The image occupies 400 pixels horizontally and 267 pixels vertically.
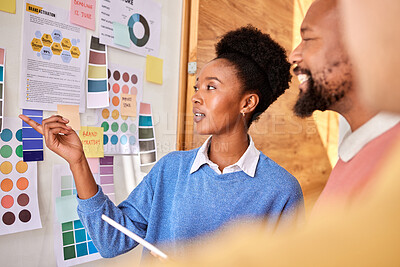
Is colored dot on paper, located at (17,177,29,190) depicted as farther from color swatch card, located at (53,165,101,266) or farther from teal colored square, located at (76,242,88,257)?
teal colored square, located at (76,242,88,257)

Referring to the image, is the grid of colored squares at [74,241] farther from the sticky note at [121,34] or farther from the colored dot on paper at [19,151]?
the sticky note at [121,34]

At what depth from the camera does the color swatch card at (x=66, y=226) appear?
737 mm

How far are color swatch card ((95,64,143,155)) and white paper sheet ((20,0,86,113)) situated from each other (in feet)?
0.26

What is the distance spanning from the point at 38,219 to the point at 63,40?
15.2 inches

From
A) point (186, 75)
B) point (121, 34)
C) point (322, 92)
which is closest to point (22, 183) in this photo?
point (121, 34)

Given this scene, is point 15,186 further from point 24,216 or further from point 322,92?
point 322,92

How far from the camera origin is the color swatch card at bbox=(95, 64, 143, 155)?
841mm

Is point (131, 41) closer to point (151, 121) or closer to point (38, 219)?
point (151, 121)

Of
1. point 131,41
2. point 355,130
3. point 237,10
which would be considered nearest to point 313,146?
point 237,10

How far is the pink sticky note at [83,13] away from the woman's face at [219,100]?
309mm

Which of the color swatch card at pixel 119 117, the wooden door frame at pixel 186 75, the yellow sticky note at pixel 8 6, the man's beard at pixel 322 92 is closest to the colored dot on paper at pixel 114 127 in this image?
the color swatch card at pixel 119 117

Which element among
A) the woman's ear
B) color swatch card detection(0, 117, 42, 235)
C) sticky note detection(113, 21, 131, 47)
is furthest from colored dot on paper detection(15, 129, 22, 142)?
the woman's ear

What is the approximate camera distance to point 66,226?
76cm

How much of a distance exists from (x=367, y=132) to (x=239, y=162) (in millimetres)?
516
